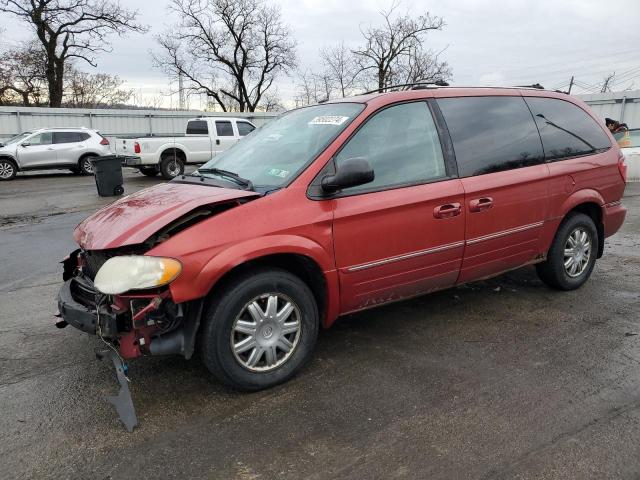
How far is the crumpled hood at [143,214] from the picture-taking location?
2.99 m

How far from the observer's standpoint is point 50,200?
494 inches

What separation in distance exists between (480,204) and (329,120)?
51.8 inches

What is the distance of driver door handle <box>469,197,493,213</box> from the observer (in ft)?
12.8

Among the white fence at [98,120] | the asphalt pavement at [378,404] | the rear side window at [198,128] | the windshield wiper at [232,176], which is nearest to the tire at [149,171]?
the rear side window at [198,128]

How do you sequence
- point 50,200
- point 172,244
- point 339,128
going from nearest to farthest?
point 172,244 → point 339,128 → point 50,200

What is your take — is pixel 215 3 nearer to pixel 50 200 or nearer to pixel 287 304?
pixel 50 200

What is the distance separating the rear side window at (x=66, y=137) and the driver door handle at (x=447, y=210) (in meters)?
17.1

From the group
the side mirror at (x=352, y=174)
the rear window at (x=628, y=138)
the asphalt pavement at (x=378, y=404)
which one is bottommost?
the asphalt pavement at (x=378, y=404)

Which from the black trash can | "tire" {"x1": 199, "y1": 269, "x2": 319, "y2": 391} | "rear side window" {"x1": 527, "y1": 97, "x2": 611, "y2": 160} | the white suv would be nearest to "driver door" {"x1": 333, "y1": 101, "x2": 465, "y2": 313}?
"tire" {"x1": 199, "y1": 269, "x2": 319, "y2": 391}

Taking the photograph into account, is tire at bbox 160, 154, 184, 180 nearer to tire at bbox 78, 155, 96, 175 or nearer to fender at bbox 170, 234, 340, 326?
tire at bbox 78, 155, 96, 175

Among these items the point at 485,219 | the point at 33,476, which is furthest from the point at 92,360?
the point at 485,219

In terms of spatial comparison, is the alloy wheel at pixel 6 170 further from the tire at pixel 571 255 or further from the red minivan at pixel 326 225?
the tire at pixel 571 255

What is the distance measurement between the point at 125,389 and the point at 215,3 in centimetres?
4069

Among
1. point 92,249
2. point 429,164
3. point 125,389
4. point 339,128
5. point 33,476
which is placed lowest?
point 33,476
